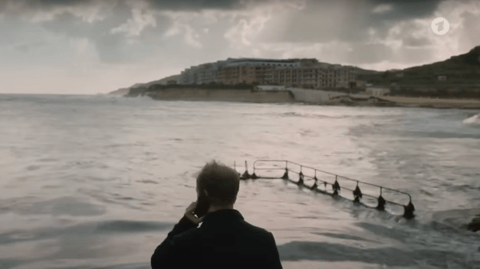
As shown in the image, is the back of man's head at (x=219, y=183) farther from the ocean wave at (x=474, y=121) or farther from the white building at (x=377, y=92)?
the white building at (x=377, y=92)

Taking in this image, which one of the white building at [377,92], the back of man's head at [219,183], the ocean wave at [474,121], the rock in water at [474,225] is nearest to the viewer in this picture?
the back of man's head at [219,183]

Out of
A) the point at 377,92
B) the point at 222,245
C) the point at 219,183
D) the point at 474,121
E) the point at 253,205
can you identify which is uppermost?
the point at 377,92

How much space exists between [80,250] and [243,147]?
3467 cm

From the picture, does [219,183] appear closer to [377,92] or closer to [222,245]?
[222,245]

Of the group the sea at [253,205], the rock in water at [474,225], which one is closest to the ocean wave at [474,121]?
the sea at [253,205]

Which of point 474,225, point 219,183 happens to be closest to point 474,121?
point 474,225

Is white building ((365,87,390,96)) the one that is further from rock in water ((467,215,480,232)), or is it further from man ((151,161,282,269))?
man ((151,161,282,269))

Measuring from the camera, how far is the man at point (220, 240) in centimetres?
291

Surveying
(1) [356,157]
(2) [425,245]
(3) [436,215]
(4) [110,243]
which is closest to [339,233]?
(2) [425,245]

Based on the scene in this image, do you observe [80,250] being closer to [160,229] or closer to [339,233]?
[160,229]

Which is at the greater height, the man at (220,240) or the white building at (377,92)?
the white building at (377,92)

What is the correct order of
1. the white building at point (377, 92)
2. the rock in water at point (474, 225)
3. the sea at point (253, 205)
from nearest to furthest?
the sea at point (253, 205) < the rock in water at point (474, 225) < the white building at point (377, 92)

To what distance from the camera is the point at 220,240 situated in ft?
9.53

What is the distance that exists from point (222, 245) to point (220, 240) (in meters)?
0.03
